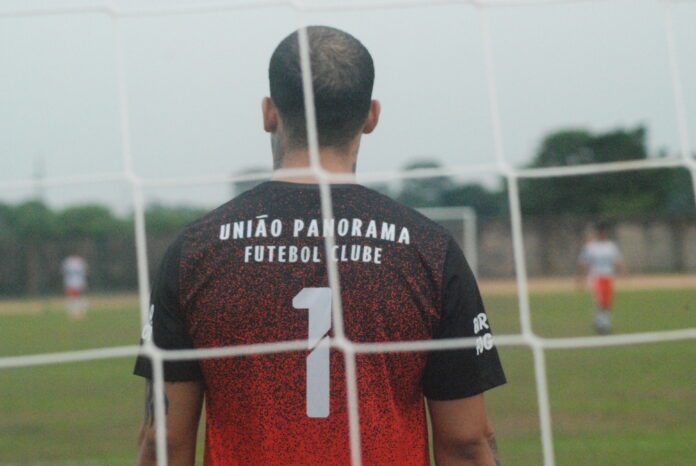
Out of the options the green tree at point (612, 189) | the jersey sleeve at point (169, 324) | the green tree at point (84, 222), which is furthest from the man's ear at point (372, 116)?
the green tree at point (612, 189)

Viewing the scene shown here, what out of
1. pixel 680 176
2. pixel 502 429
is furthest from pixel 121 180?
pixel 680 176

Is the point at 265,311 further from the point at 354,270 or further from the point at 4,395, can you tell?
the point at 4,395

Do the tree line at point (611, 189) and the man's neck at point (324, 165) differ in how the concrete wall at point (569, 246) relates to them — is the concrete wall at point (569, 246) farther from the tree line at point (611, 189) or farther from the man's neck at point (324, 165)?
the man's neck at point (324, 165)

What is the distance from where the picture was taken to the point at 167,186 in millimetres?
1774

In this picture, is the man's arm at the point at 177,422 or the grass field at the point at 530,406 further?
the grass field at the point at 530,406

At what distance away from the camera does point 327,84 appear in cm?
168

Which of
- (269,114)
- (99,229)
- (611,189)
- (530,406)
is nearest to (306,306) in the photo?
(269,114)

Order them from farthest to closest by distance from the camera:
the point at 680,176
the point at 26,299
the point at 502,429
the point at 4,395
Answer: the point at 680,176 < the point at 26,299 < the point at 4,395 < the point at 502,429

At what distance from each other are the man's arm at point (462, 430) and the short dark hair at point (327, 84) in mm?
528

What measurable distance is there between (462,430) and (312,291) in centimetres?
39

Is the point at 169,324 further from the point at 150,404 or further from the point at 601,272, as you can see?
the point at 601,272

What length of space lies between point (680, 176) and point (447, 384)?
47.7 meters

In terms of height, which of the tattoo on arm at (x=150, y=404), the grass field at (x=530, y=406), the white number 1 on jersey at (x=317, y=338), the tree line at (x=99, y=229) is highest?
the tree line at (x=99, y=229)

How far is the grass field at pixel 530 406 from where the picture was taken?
5418mm
